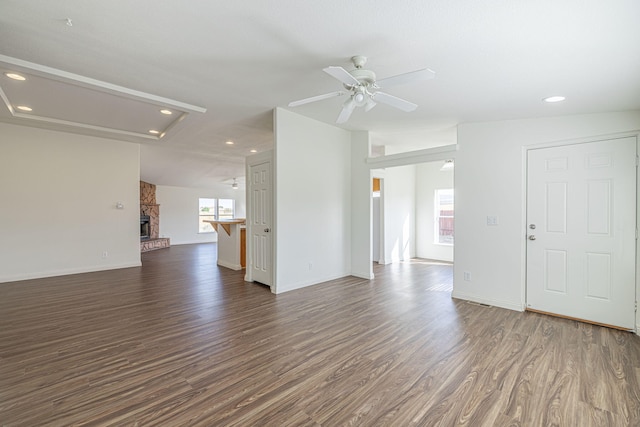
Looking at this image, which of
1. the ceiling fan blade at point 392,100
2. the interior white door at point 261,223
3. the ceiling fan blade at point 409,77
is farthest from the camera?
the interior white door at point 261,223

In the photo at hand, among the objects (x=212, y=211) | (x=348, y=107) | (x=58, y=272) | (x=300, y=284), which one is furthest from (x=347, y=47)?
(x=212, y=211)

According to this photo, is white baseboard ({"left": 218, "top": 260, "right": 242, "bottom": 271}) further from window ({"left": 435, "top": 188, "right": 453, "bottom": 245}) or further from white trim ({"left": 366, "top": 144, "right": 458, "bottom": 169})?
window ({"left": 435, "top": 188, "right": 453, "bottom": 245})

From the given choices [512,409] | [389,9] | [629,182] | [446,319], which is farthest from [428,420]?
[629,182]

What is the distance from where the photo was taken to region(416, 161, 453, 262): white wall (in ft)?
23.3

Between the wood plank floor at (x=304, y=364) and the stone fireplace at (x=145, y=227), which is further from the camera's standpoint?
the stone fireplace at (x=145, y=227)

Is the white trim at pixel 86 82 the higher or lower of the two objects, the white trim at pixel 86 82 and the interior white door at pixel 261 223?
the higher

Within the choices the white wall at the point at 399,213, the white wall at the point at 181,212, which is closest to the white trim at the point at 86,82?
the white wall at the point at 399,213

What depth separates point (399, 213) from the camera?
7.08 metres

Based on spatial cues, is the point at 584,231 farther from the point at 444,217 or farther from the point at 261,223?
the point at 261,223

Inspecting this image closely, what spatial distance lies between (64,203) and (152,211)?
4906mm

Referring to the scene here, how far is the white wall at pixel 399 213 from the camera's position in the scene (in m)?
6.73

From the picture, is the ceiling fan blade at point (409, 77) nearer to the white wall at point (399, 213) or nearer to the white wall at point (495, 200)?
the white wall at point (495, 200)

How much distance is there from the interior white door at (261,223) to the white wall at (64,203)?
3208 millimetres

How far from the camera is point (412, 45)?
230 cm
